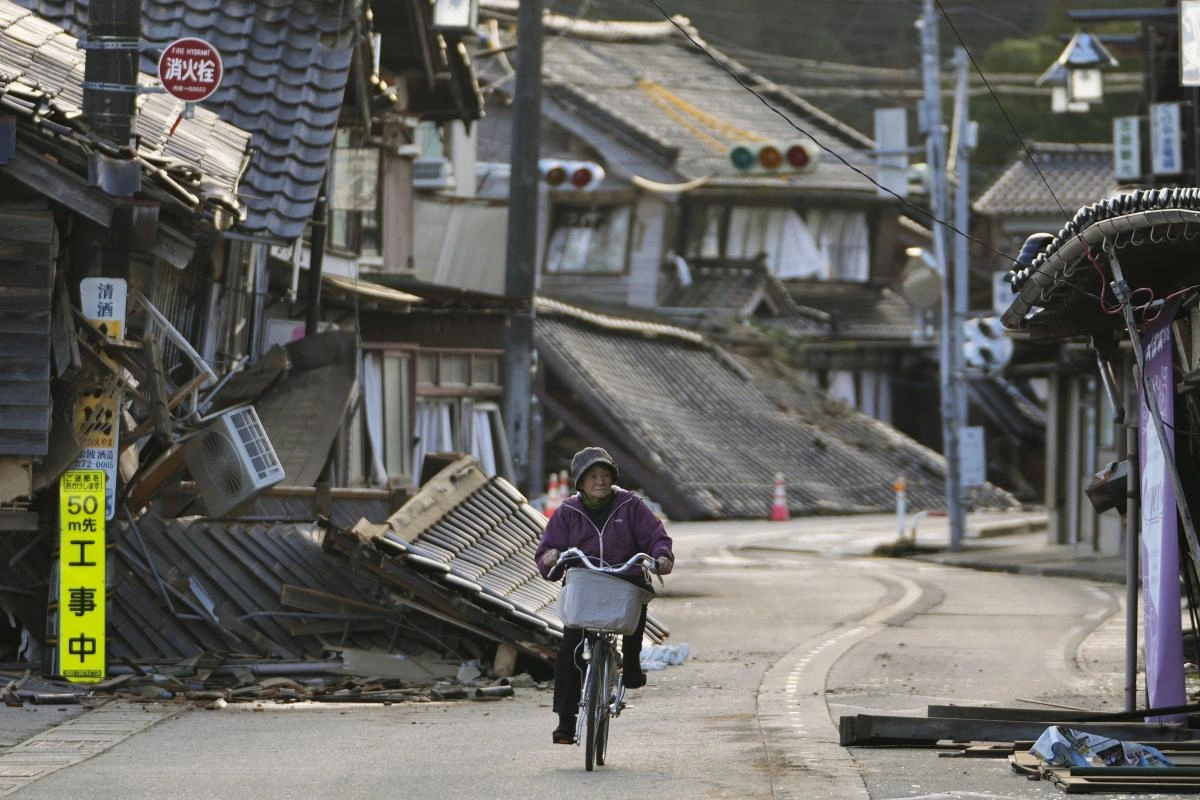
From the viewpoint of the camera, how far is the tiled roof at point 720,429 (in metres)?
39.9

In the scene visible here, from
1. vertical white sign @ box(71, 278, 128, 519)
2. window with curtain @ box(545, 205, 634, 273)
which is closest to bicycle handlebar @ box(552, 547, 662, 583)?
vertical white sign @ box(71, 278, 128, 519)

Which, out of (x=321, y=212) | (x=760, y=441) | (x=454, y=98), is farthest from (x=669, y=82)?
(x=321, y=212)

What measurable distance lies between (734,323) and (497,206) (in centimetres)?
1177

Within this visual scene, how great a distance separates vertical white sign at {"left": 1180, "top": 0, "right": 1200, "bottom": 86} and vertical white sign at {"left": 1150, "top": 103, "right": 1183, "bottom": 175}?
13.1m

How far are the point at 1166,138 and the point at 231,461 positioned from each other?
65.7 feet

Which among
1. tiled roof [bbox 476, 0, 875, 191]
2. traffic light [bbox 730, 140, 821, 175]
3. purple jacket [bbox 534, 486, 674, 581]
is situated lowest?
purple jacket [bbox 534, 486, 674, 581]

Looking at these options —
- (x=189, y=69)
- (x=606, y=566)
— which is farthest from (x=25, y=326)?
(x=606, y=566)

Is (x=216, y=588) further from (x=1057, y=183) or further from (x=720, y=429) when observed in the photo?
(x=1057, y=183)

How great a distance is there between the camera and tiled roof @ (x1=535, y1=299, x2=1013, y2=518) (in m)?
39.9

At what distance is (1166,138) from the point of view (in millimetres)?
31266

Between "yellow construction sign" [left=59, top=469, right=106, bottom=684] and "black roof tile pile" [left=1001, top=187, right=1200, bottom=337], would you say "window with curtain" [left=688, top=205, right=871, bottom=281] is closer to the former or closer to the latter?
"yellow construction sign" [left=59, top=469, right=106, bottom=684]

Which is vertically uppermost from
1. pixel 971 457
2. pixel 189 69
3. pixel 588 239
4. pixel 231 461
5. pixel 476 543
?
pixel 588 239

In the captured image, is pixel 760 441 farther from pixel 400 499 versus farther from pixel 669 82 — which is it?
pixel 400 499

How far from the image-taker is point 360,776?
406 inches
